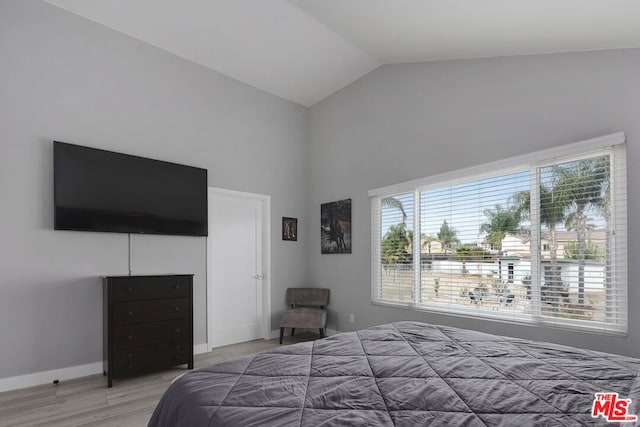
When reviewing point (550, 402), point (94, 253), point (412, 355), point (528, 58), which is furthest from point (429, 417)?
point (94, 253)

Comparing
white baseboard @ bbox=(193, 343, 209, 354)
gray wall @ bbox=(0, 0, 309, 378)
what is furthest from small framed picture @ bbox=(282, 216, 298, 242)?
white baseboard @ bbox=(193, 343, 209, 354)

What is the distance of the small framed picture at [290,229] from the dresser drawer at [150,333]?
1.94 meters

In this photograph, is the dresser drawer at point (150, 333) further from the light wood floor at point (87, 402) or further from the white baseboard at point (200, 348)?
the white baseboard at point (200, 348)

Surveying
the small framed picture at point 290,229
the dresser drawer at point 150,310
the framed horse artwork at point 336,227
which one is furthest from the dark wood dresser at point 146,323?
the framed horse artwork at point 336,227

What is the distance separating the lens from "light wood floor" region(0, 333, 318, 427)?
8.08 feet

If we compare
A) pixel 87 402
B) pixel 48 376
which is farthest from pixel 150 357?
pixel 48 376

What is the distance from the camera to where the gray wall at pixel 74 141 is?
10.1ft

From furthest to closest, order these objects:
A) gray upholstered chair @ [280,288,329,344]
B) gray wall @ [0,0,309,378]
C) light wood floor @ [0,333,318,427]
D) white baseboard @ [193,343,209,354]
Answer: gray upholstered chair @ [280,288,329,344]
white baseboard @ [193,343,209,354]
gray wall @ [0,0,309,378]
light wood floor @ [0,333,318,427]

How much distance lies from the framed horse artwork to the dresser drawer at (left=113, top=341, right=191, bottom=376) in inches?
87.6

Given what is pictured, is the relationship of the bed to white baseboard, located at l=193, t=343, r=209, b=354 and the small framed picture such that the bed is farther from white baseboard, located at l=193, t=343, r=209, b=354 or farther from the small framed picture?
the small framed picture

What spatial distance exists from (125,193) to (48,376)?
1.80 metres

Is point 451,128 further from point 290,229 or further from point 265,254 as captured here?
point 265,254

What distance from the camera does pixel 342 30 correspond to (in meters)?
3.47

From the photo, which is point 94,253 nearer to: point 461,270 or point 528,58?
point 461,270
